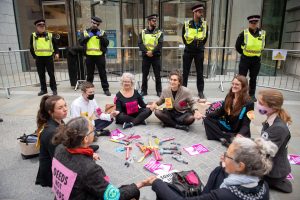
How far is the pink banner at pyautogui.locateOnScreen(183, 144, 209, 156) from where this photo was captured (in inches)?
140

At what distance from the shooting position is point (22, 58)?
9.95 m

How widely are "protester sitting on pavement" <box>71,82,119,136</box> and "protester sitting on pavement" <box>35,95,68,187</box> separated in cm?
105

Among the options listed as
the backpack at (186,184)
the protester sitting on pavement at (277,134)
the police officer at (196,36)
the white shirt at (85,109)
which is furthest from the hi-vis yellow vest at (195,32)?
the backpack at (186,184)

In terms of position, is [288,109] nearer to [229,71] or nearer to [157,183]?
[229,71]

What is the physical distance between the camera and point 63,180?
1851mm

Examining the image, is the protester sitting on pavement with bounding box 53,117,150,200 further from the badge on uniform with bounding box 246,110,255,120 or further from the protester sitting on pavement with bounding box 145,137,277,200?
the badge on uniform with bounding box 246,110,255,120

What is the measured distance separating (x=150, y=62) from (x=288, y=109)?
333 centimetres

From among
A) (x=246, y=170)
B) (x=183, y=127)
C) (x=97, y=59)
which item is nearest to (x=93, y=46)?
(x=97, y=59)

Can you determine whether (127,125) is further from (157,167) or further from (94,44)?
(94,44)

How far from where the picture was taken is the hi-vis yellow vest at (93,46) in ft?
19.9

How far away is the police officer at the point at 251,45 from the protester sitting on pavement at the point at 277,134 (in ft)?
9.83

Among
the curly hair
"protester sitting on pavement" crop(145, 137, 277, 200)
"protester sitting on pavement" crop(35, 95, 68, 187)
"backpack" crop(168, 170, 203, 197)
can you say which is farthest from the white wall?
"protester sitting on pavement" crop(145, 137, 277, 200)

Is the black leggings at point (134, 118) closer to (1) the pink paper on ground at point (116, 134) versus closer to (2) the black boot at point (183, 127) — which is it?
(1) the pink paper on ground at point (116, 134)

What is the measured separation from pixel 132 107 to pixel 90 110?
872 millimetres
